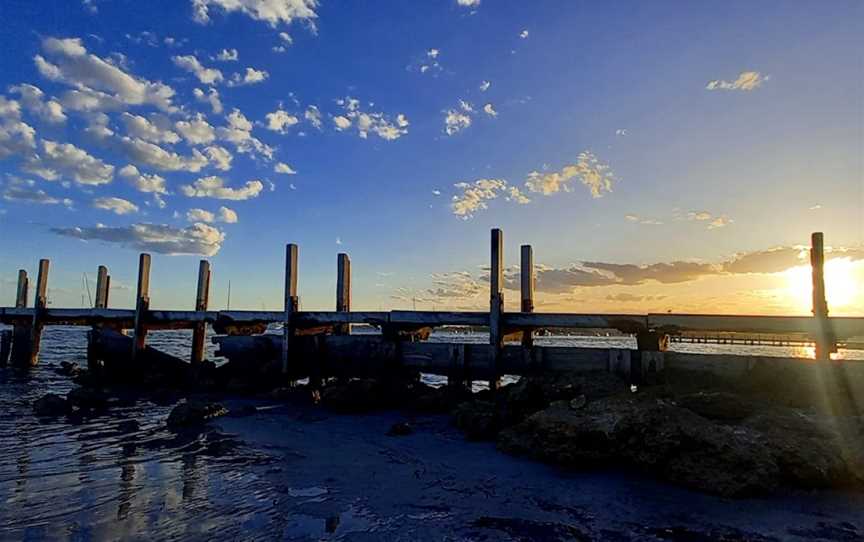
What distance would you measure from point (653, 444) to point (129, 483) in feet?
19.8

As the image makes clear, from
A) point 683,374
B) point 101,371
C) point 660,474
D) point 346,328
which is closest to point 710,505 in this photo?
point 660,474

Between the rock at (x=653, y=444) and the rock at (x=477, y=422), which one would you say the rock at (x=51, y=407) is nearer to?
the rock at (x=477, y=422)

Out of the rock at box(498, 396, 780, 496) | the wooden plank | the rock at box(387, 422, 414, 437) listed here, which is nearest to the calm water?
the rock at box(387, 422, 414, 437)

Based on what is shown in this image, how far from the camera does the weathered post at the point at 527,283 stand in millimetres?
13089

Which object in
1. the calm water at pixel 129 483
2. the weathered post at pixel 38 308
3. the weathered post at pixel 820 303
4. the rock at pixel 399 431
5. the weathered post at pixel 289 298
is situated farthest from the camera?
the weathered post at pixel 38 308

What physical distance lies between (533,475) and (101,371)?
15.2m

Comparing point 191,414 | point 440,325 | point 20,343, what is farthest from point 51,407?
point 20,343

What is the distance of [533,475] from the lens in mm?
6227

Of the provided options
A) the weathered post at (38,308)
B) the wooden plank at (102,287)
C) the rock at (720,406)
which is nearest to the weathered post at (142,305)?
the wooden plank at (102,287)

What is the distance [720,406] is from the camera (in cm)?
735

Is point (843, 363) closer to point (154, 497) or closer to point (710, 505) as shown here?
point (710, 505)

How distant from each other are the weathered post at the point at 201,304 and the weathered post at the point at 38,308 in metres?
8.12

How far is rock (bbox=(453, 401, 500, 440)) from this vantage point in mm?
8188

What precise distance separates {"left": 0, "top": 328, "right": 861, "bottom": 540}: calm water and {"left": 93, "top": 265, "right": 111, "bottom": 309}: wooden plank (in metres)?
12.1
